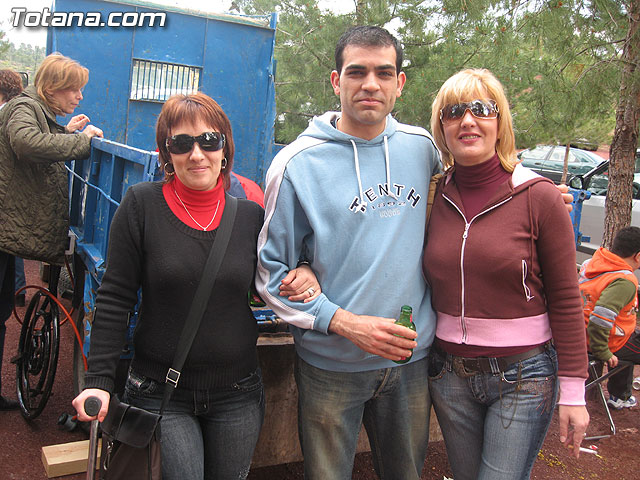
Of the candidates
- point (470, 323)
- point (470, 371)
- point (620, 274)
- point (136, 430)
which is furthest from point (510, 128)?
point (620, 274)

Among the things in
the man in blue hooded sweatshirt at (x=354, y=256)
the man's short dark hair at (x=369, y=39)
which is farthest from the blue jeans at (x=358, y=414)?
the man's short dark hair at (x=369, y=39)

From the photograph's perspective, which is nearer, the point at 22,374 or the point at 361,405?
the point at 361,405

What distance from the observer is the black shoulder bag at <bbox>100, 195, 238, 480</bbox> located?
1914 mm

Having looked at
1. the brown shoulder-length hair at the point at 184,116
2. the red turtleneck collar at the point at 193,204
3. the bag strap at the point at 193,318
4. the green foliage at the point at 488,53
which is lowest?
the bag strap at the point at 193,318

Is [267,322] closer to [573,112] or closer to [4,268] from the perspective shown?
[4,268]

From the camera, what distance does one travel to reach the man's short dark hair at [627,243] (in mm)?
4375

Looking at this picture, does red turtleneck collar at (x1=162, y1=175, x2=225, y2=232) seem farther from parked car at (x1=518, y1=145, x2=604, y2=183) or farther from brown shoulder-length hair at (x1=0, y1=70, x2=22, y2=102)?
parked car at (x1=518, y1=145, x2=604, y2=183)

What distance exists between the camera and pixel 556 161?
1325 centimetres

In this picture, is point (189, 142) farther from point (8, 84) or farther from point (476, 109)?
point (8, 84)

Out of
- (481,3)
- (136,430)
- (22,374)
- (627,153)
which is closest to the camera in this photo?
(136,430)

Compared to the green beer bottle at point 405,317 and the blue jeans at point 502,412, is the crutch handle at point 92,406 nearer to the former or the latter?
the green beer bottle at point 405,317

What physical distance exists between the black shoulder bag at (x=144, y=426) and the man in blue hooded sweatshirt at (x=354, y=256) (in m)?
0.22

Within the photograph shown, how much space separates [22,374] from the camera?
3.97m

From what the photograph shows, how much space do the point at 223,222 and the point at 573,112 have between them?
5071mm
